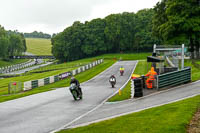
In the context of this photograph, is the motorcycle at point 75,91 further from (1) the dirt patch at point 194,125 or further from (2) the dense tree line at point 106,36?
(2) the dense tree line at point 106,36

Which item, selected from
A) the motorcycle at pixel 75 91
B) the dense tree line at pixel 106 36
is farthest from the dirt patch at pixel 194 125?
the dense tree line at pixel 106 36

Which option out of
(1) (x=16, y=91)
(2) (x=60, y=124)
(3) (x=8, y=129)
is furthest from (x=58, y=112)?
(1) (x=16, y=91)

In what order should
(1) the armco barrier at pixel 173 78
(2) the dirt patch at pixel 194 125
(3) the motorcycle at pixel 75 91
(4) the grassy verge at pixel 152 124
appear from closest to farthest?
(2) the dirt patch at pixel 194 125 < (4) the grassy verge at pixel 152 124 < (3) the motorcycle at pixel 75 91 < (1) the armco barrier at pixel 173 78

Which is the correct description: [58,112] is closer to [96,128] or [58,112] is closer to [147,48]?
[96,128]

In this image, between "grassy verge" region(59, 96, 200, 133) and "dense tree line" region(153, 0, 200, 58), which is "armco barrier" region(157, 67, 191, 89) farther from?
"dense tree line" region(153, 0, 200, 58)

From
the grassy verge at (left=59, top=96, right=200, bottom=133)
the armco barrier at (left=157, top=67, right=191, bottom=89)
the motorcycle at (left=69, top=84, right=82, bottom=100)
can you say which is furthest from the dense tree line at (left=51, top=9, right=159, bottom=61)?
the grassy verge at (left=59, top=96, right=200, bottom=133)

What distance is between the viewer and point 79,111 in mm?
12586

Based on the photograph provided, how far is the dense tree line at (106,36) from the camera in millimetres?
92000

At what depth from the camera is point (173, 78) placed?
17359 millimetres

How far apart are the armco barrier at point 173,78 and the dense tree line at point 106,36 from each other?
71.2m

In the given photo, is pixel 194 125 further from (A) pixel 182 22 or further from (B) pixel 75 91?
(A) pixel 182 22

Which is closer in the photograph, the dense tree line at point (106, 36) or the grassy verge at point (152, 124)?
the grassy verge at point (152, 124)

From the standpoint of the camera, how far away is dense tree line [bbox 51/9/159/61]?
92000 mm

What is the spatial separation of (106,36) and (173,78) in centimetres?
7925
